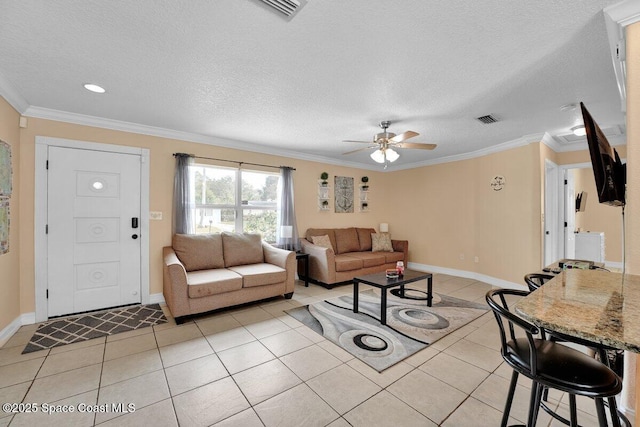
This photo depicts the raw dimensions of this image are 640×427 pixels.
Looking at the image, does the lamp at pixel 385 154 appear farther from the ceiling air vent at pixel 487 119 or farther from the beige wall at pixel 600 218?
the beige wall at pixel 600 218

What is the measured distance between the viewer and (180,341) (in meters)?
2.66

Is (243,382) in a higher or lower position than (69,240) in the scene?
lower

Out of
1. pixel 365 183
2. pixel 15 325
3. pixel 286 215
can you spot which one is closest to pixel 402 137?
pixel 286 215

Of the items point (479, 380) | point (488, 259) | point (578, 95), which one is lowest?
point (479, 380)

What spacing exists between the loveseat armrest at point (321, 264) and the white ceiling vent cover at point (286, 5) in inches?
136

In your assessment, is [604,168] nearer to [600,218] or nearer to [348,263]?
[348,263]

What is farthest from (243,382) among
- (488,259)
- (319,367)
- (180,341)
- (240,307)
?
(488,259)

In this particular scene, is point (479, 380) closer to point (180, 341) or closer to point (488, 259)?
point (180, 341)

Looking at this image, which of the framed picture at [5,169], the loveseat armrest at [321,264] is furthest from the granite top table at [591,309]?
the framed picture at [5,169]

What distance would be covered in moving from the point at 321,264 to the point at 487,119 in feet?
10.2

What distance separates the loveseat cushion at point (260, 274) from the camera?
3.47m

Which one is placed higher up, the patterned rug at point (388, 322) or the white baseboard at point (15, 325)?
the white baseboard at point (15, 325)

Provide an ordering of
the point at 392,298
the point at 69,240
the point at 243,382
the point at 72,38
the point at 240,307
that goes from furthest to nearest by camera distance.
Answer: the point at 392,298 → the point at 240,307 → the point at 69,240 → the point at 243,382 → the point at 72,38

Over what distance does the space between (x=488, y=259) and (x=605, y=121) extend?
98.6 inches
